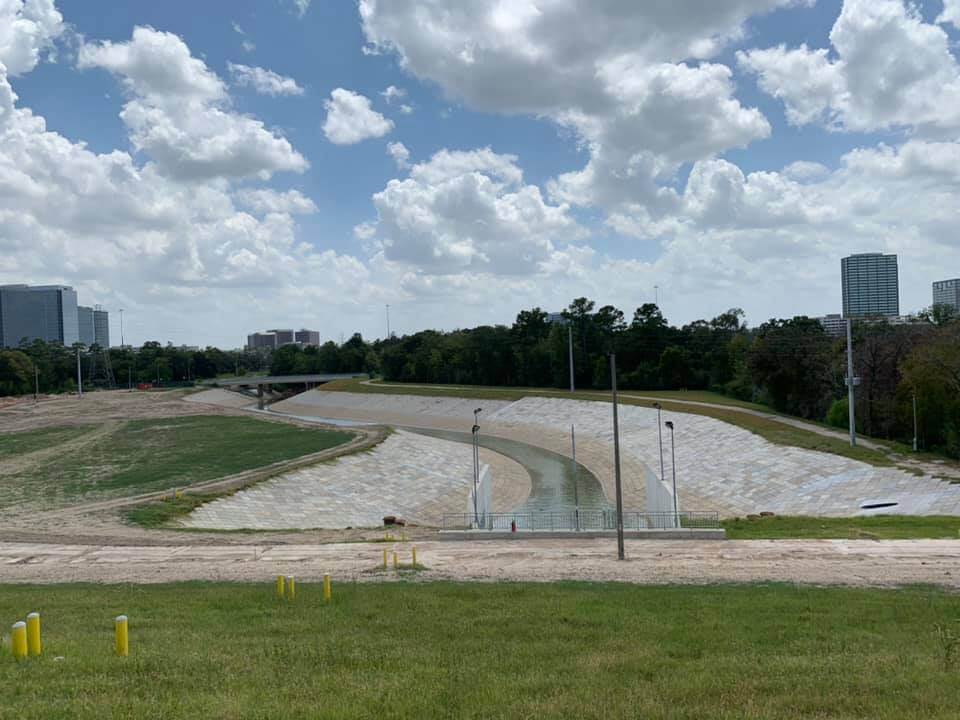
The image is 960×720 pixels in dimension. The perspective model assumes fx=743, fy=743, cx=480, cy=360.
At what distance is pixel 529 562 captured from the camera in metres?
25.0

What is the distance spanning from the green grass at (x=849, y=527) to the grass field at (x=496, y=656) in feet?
43.4

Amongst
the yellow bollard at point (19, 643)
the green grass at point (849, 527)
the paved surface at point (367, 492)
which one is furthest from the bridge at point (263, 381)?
the yellow bollard at point (19, 643)

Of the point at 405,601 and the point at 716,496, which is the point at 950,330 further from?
the point at 405,601

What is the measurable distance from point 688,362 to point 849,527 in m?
82.0

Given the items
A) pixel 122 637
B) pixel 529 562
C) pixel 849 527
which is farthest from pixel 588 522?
pixel 122 637

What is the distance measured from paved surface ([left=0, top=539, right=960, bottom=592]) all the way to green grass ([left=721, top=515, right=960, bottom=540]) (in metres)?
2.10

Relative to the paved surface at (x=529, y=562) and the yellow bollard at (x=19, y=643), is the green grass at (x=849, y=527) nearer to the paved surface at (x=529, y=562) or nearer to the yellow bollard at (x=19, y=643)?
the paved surface at (x=529, y=562)

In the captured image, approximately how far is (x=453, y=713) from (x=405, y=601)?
8.23m

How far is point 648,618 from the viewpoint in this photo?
14.5m

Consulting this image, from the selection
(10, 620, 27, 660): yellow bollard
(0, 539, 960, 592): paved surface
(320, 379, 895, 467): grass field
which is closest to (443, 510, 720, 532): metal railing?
(0, 539, 960, 592): paved surface

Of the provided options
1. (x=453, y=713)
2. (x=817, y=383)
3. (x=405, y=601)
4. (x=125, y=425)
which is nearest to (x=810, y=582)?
(x=405, y=601)

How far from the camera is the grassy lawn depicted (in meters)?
48.5

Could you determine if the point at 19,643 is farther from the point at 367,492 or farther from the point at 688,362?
the point at 688,362

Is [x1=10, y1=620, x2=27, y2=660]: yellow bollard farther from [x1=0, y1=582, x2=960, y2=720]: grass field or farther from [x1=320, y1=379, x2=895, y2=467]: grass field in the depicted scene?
[x1=320, y1=379, x2=895, y2=467]: grass field
